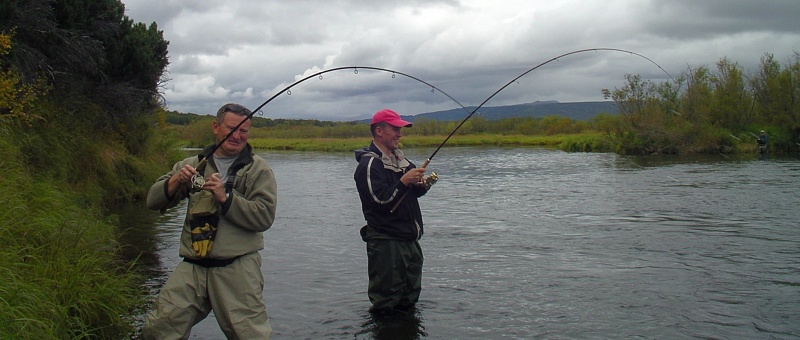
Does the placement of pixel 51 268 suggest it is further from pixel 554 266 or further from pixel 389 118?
pixel 554 266

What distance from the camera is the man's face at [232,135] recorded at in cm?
414

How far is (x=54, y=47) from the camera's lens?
1312 centimetres

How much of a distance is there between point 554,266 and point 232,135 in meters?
5.80

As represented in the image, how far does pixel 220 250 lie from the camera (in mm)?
3936

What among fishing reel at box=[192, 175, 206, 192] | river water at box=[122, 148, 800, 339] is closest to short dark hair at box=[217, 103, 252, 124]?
fishing reel at box=[192, 175, 206, 192]

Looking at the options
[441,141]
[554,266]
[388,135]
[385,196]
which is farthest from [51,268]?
[441,141]

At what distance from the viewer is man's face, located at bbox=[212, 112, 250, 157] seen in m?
4.14

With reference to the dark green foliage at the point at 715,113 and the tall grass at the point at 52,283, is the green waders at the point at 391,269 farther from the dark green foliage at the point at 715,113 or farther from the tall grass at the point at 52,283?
the dark green foliage at the point at 715,113

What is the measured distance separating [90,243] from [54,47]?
7898 millimetres

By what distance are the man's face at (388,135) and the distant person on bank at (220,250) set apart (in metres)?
1.74

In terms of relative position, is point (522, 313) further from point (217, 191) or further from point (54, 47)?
point (54, 47)

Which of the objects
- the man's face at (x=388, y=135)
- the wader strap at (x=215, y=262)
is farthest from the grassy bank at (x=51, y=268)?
the man's face at (x=388, y=135)

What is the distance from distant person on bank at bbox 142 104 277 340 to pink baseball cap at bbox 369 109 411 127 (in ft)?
5.77

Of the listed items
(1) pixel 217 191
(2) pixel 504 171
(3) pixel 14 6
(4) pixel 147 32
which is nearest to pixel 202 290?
(1) pixel 217 191
